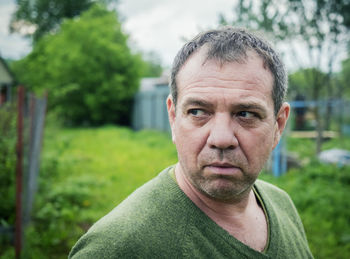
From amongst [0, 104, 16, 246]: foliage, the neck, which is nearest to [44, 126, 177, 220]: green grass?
[0, 104, 16, 246]: foliage

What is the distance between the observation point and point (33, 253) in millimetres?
3816

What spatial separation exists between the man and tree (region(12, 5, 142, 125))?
21.0 m

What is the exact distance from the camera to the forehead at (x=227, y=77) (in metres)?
1.33

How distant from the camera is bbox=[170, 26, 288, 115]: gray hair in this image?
1.34 m

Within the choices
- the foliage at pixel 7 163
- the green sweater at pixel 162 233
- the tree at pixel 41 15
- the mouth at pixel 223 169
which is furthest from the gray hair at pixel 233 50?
the tree at pixel 41 15

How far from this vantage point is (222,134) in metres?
1.29

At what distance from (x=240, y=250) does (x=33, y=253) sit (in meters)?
3.39

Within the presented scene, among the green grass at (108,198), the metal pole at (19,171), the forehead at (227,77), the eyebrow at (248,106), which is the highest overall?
the forehead at (227,77)

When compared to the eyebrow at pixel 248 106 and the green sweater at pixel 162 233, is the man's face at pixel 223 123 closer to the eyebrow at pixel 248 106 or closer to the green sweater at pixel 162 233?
the eyebrow at pixel 248 106

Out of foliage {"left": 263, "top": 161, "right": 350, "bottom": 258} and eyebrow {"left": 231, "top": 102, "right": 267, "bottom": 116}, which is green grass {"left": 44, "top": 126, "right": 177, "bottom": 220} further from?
eyebrow {"left": 231, "top": 102, "right": 267, "bottom": 116}

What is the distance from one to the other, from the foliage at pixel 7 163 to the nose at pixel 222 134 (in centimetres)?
333

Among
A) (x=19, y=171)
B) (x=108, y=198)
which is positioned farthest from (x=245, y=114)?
(x=108, y=198)

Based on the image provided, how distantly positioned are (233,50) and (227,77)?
12cm

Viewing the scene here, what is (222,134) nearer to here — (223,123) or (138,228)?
(223,123)
